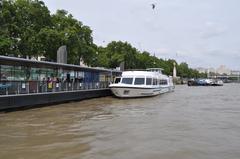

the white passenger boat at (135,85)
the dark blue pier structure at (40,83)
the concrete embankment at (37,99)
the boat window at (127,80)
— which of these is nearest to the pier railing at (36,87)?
the dark blue pier structure at (40,83)

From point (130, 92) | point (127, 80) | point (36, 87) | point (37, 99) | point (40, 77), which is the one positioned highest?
point (40, 77)

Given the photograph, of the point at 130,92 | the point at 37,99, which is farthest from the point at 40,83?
the point at 130,92

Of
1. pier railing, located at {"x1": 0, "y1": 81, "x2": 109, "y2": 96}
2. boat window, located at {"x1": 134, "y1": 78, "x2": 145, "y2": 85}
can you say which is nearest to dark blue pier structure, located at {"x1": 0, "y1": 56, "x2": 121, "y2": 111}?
pier railing, located at {"x1": 0, "y1": 81, "x2": 109, "y2": 96}

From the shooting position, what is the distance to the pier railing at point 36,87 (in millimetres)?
26191

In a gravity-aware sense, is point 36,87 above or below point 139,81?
below

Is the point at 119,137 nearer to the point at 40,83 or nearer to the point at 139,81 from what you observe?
the point at 40,83

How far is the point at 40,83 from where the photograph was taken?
30.7 m

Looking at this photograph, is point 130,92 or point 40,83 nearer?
point 40,83

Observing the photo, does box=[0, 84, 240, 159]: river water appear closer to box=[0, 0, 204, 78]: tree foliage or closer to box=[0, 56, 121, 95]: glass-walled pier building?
box=[0, 56, 121, 95]: glass-walled pier building

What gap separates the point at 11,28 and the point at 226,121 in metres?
29.5

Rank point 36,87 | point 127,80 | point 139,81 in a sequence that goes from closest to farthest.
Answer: point 36,87, point 127,80, point 139,81

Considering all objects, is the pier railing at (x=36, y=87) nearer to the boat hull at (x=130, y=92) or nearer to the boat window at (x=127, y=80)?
the boat hull at (x=130, y=92)

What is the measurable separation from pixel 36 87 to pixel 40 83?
0.89m

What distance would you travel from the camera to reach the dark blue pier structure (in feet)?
86.9
